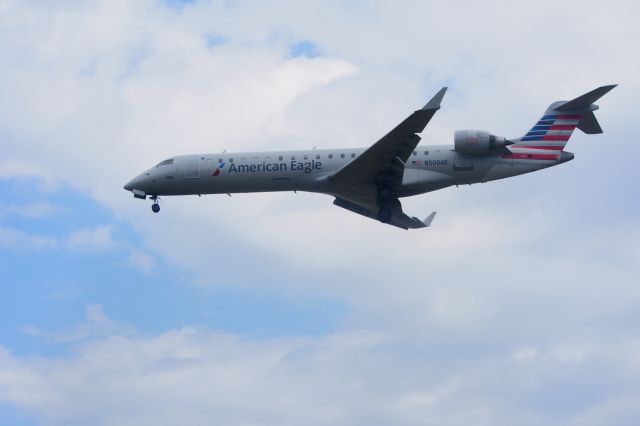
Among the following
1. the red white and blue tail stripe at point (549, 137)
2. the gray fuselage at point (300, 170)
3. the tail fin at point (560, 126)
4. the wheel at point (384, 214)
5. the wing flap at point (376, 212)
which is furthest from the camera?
the wing flap at point (376, 212)

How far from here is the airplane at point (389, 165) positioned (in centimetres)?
4472

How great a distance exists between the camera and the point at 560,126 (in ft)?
150

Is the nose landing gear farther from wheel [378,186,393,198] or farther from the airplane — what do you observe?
wheel [378,186,393,198]

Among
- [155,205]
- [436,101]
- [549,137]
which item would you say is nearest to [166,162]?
[155,205]

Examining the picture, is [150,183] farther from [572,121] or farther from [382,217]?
[572,121]

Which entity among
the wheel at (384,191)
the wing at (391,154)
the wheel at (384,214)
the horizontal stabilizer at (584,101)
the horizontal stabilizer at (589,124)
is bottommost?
the wheel at (384,214)

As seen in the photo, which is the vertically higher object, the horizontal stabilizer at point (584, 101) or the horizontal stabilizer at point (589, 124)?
the horizontal stabilizer at point (584, 101)

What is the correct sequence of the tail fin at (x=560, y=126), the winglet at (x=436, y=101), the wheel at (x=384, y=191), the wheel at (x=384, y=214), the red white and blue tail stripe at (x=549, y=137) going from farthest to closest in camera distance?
the wheel at (x=384, y=214) < the wheel at (x=384, y=191) < the tail fin at (x=560, y=126) < the red white and blue tail stripe at (x=549, y=137) < the winglet at (x=436, y=101)

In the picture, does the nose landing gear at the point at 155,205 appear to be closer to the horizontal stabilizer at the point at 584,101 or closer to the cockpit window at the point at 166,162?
the cockpit window at the point at 166,162

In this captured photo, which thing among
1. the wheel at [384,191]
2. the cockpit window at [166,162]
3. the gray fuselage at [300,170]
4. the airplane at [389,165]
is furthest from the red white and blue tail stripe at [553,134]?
the cockpit window at [166,162]

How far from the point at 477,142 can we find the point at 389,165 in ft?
11.9

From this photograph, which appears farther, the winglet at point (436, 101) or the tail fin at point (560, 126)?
the tail fin at point (560, 126)

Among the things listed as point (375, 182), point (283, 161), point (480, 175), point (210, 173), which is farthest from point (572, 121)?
point (210, 173)

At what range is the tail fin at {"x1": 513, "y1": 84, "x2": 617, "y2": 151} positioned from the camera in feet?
150
